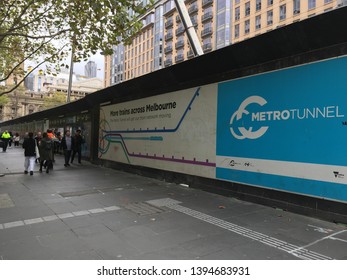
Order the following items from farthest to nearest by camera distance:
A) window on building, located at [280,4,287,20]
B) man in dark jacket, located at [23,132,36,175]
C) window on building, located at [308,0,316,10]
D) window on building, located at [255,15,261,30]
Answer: window on building, located at [255,15,261,30] → window on building, located at [280,4,287,20] → window on building, located at [308,0,316,10] → man in dark jacket, located at [23,132,36,175]

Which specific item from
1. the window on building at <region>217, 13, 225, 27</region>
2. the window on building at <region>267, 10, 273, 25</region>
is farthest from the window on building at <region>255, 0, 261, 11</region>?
the window on building at <region>217, 13, 225, 27</region>

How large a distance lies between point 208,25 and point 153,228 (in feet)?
183

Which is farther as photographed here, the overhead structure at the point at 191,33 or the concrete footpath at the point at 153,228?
the overhead structure at the point at 191,33

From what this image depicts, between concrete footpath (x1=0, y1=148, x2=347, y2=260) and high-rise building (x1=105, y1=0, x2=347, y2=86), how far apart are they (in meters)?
19.3

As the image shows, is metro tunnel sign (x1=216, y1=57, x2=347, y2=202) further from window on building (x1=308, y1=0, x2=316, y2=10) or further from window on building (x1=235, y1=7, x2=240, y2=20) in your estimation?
window on building (x1=235, y1=7, x2=240, y2=20)

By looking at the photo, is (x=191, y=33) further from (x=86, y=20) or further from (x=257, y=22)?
(x=257, y=22)

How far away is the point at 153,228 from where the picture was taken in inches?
190

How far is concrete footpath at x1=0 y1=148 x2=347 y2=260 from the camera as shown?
3812 millimetres

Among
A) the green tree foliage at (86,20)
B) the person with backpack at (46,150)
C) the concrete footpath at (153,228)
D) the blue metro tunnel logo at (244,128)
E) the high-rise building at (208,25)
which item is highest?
the high-rise building at (208,25)

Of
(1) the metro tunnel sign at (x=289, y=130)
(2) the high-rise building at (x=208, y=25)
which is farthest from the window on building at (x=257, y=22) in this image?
(1) the metro tunnel sign at (x=289, y=130)

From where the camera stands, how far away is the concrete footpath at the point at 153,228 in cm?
381

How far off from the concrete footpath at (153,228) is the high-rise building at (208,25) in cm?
1933

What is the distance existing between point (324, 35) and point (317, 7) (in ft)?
122

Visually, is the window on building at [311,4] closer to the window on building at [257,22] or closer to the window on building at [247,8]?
the window on building at [257,22]
